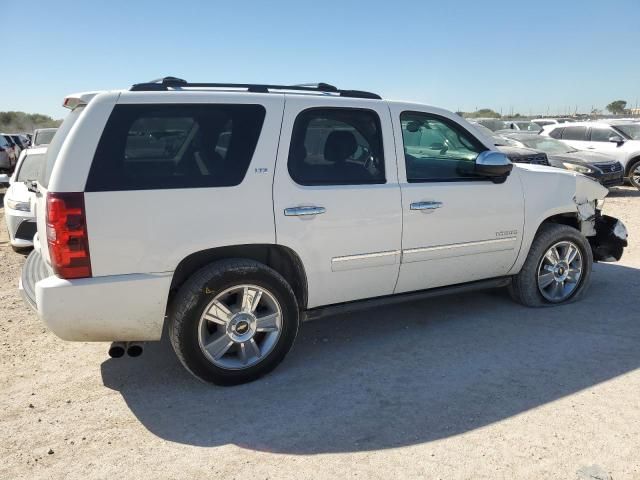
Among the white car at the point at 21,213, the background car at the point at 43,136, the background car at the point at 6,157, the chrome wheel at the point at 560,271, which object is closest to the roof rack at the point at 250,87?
the chrome wheel at the point at 560,271

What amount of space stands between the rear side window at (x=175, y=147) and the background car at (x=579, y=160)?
1063cm

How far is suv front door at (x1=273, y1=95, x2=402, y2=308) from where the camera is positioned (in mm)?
3695

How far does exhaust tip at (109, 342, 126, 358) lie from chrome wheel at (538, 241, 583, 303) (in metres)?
3.66

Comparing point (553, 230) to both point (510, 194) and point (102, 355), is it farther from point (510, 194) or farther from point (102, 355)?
point (102, 355)

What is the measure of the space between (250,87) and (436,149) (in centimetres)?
164

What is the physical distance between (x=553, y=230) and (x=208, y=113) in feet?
10.9

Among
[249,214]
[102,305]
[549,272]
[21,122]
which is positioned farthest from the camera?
[21,122]

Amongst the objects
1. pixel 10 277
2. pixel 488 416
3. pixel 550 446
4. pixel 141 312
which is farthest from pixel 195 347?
pixel 10 277

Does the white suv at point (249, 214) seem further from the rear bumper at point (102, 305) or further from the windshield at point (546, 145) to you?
the windshield at point (546, 145)

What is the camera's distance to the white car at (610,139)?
14.4 meters

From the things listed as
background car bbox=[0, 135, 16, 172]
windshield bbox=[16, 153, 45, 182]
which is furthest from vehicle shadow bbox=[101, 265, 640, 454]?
background car bbox=[0, 135, 16, 172]

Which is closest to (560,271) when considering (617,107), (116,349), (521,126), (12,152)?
(116,349)

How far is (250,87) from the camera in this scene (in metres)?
3.87

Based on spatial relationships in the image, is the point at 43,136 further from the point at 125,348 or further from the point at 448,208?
the point at 448,208
